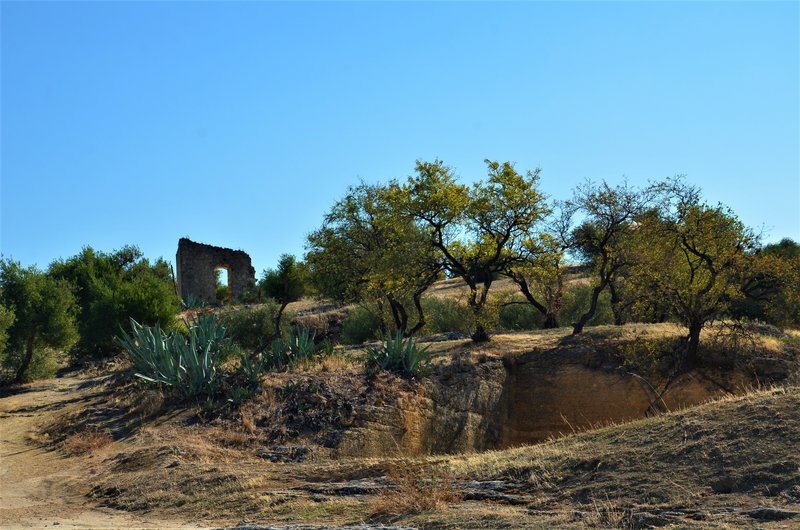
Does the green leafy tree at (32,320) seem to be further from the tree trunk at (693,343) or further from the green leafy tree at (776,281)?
the green leafy tree at (776,281)

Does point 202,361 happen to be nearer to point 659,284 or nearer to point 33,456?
point 33,456

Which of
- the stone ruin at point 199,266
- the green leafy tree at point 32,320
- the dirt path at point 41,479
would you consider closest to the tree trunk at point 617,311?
the dirt path at point 41,479

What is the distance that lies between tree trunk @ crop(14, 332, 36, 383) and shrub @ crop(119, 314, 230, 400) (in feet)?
21.8

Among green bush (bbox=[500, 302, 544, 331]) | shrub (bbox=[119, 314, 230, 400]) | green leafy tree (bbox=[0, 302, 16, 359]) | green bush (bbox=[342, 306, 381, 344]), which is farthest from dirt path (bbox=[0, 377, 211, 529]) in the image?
green bush (bbox=[500, 302, 544, 331])

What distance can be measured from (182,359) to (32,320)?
31.7ft

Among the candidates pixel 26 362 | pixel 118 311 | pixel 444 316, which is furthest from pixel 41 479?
pixel 444 316

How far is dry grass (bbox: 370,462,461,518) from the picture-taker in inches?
451

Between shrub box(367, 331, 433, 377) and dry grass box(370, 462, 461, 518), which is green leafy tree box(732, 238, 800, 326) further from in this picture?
dry grass box(370, 462, 461, 518)

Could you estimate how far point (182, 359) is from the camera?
20.8 metres

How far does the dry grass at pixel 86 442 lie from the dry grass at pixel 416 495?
820cm

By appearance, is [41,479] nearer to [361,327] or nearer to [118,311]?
[118,311]

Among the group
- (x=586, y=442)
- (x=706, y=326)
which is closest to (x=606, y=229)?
(x=706, y=326)

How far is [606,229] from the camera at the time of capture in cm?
2747

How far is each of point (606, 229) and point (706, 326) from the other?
4692 millimetres
